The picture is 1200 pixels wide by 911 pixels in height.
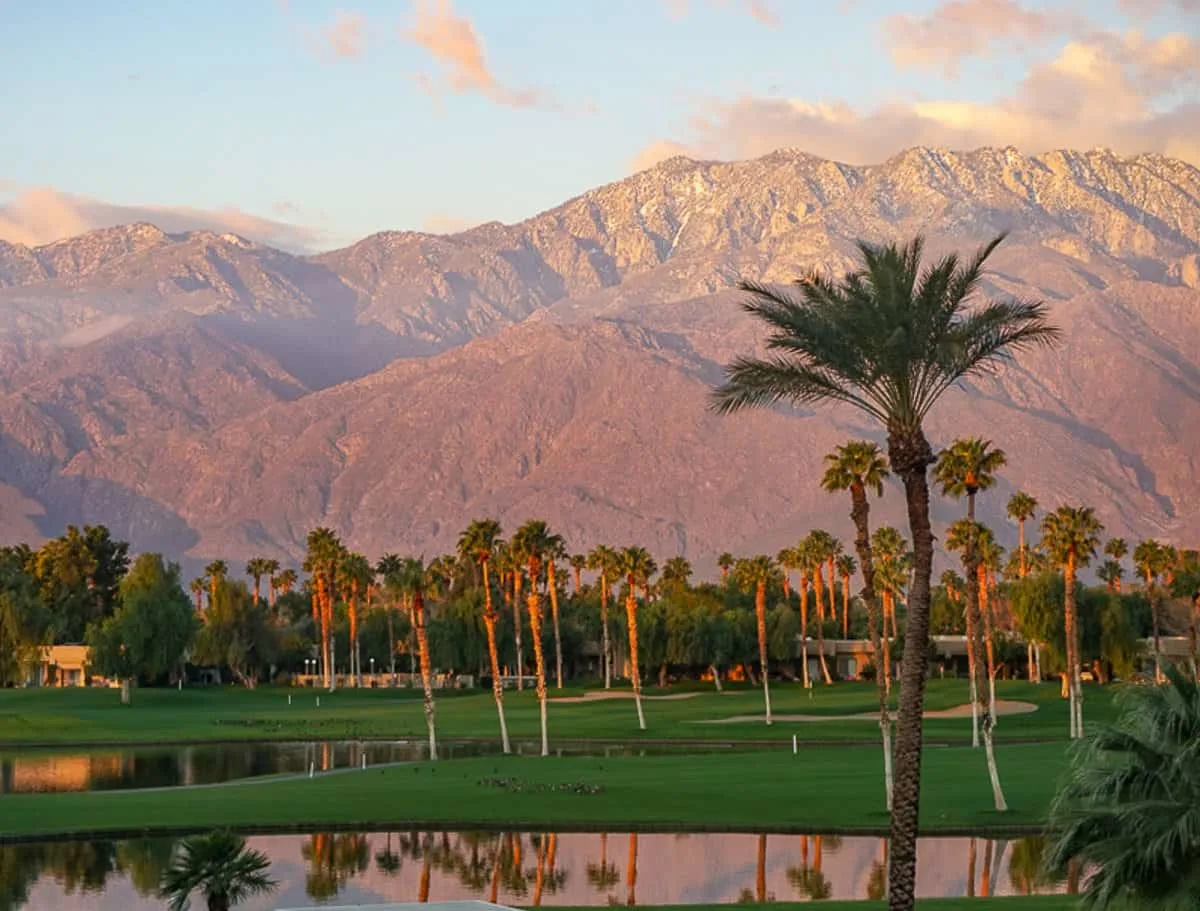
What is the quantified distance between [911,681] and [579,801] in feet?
103

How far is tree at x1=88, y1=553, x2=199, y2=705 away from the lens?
15650cm

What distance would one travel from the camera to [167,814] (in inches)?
2507

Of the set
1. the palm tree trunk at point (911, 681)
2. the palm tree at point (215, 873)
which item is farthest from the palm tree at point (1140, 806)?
the palm tree at point (215, 873)

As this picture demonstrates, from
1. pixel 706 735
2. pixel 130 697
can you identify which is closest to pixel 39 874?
pixel 706 735

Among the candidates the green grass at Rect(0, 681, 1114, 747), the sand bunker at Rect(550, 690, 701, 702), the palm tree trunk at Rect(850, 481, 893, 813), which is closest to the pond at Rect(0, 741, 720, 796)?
the green grass at Rect(0, 681, 1114, 747)

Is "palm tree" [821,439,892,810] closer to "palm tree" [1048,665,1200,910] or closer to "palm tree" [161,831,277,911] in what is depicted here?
"palm tree" [161,831,277,911]

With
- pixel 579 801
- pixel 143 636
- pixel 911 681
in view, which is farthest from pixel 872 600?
pixel 143 636

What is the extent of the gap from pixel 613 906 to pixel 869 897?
620 centimetres

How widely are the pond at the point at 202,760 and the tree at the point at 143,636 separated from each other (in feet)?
149

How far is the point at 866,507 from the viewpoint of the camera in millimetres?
70188

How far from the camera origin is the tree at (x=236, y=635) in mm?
184625

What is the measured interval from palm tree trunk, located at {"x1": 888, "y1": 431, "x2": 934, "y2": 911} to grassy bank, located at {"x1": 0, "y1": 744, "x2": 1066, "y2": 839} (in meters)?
20.3

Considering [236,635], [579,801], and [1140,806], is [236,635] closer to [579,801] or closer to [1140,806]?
[579,801]

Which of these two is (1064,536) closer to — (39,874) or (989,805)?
(989,805)
